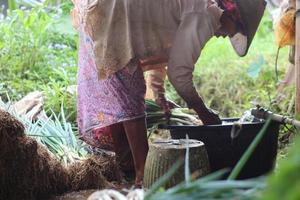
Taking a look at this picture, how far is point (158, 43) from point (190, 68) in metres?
0.24

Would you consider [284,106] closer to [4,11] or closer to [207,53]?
[207,53]

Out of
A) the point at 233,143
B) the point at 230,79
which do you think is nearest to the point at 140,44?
the point at 233,143

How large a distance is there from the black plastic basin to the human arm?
179 millimetres

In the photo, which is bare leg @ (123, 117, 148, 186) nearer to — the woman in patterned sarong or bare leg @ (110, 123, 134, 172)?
the woman in patterned sarong

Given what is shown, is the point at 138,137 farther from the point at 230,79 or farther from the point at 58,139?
the point at 230,79

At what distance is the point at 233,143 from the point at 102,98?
72cm

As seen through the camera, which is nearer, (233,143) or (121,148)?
(233,143)

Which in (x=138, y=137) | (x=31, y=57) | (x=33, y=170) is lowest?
(x=33, y=170)

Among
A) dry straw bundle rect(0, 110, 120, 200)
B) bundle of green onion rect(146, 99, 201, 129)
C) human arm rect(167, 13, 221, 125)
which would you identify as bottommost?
dry straw bundle rect(0, 110, 120, 200)

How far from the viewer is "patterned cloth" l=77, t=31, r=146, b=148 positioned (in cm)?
261

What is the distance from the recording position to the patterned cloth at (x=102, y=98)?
2607mm

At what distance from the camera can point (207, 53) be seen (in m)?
5.84

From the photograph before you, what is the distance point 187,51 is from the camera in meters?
2.44

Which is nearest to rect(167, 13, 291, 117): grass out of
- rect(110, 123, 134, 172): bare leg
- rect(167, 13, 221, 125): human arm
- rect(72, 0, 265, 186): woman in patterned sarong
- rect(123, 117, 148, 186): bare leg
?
rect(110, 123, 134, 172): bare leg
